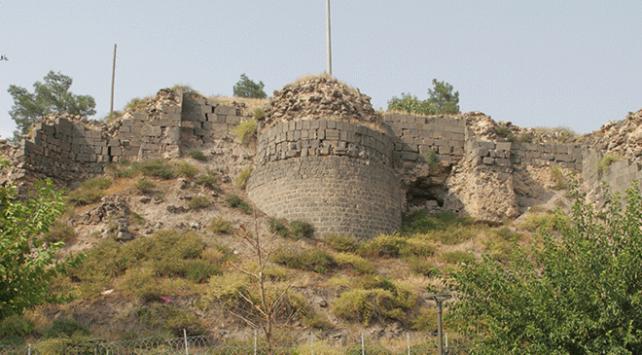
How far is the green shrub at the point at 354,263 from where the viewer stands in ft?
71.2

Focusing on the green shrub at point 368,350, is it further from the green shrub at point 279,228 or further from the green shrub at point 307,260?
the green shrub at point 279,228

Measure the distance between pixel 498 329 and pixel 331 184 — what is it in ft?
31.4

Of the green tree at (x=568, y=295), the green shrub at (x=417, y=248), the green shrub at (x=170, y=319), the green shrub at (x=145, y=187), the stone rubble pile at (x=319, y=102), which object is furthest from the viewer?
the stone rubble pile at (x=319, y=102)

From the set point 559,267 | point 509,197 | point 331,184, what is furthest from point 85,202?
point 559,267

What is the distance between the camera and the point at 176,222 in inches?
904

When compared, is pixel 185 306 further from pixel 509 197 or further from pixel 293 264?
pixel 509 197

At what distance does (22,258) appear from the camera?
15.4m

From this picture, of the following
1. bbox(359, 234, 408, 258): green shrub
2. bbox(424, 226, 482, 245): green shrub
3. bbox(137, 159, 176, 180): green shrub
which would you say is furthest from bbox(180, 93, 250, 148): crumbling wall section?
bbox(424, 226, 482, 245): green shrub

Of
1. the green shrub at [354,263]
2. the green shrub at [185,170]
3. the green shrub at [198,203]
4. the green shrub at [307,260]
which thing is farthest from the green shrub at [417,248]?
the green shrub at [185,170]

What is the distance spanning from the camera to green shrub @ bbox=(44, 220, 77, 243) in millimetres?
21967

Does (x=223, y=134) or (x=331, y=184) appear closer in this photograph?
(x=331, y=184)

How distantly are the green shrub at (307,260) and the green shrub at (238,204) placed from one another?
7.78ft

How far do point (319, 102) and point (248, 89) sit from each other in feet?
42.8

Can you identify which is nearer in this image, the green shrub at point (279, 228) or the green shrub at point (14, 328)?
the green shrub at point (14, 328)
